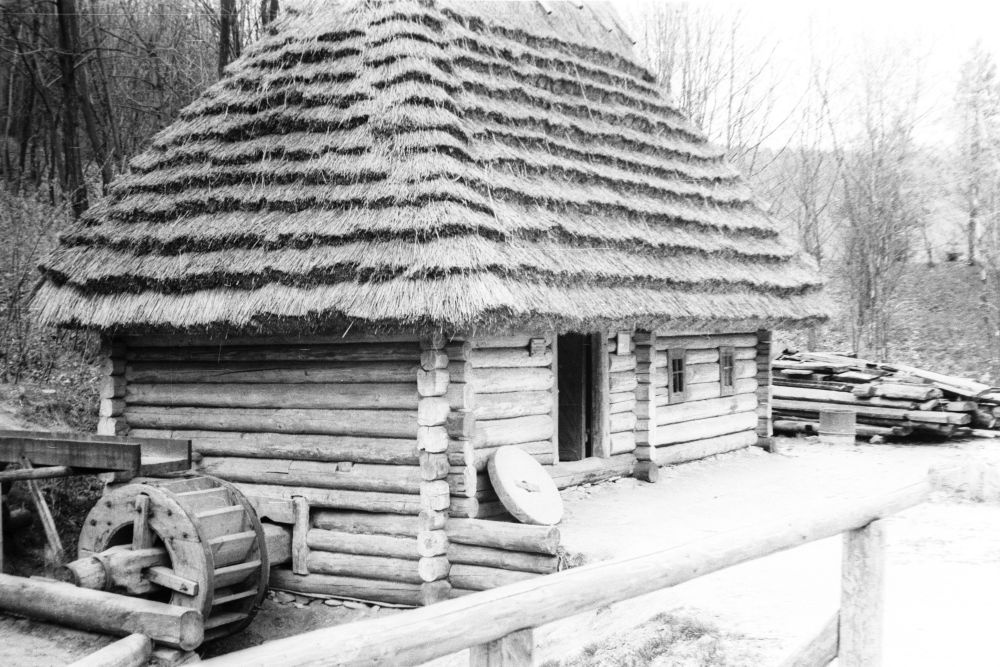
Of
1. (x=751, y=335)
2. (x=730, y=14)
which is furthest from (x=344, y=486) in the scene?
(x=730, y=14)

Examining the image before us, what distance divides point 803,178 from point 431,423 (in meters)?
18.8

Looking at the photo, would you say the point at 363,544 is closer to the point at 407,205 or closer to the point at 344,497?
the point at 344,497

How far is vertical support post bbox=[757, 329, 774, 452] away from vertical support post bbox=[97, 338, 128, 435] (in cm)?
907

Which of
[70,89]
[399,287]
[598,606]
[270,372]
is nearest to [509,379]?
[399,287]

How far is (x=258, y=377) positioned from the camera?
9.12 metres

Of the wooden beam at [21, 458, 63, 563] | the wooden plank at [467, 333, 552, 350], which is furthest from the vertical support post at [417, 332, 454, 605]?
the wooden beam at [21, 458, 63, 563]

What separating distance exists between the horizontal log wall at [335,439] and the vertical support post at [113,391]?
15.9 inches

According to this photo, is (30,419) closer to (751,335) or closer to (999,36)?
(751,335)

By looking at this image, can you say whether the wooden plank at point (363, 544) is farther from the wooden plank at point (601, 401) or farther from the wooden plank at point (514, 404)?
the wooden plank at point (601, 401)

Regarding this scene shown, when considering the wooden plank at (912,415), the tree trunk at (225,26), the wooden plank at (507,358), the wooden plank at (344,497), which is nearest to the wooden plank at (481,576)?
the wooden plank at (344,497)

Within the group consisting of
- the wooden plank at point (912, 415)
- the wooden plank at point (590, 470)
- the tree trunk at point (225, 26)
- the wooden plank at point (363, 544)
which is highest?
the tree trunk at point (225, 26)

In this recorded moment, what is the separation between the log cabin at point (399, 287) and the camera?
26.1 ft

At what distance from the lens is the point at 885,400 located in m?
14.5

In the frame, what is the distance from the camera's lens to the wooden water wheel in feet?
24.3
